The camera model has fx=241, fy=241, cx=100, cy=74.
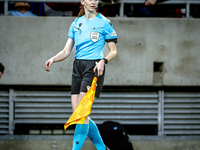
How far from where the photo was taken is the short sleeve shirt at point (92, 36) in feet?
11.0

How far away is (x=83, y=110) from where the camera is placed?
3207mm

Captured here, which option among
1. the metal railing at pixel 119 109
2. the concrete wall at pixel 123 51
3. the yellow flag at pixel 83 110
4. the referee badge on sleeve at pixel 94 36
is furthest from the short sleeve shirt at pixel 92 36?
the metal railing at pixel 119 109

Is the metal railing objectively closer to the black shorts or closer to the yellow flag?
the black shorts

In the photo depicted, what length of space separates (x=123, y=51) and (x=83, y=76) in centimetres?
194

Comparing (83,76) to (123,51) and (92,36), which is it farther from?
(123,51)

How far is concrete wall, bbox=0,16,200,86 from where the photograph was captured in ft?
16.7

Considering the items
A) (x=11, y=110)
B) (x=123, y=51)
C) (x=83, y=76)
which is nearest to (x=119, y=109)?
(x=123, y=51)

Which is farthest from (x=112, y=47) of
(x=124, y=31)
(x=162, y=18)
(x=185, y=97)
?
(x=185, y=97)

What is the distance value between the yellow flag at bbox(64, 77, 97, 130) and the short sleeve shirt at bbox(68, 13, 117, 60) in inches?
19.7

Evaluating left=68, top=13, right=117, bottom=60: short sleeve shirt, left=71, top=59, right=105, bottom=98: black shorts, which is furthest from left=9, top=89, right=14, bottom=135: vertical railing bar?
left=68, top=13, right=117, bottom=60: short sleeve shirt

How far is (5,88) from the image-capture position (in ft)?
17.2

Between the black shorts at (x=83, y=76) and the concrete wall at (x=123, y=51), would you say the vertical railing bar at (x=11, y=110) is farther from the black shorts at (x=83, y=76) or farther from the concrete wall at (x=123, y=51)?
the black shorts at (x=83, y=76)

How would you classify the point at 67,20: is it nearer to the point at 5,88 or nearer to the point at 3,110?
the point at 5,88

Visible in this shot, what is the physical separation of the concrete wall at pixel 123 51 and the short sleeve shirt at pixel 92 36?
1.65m
